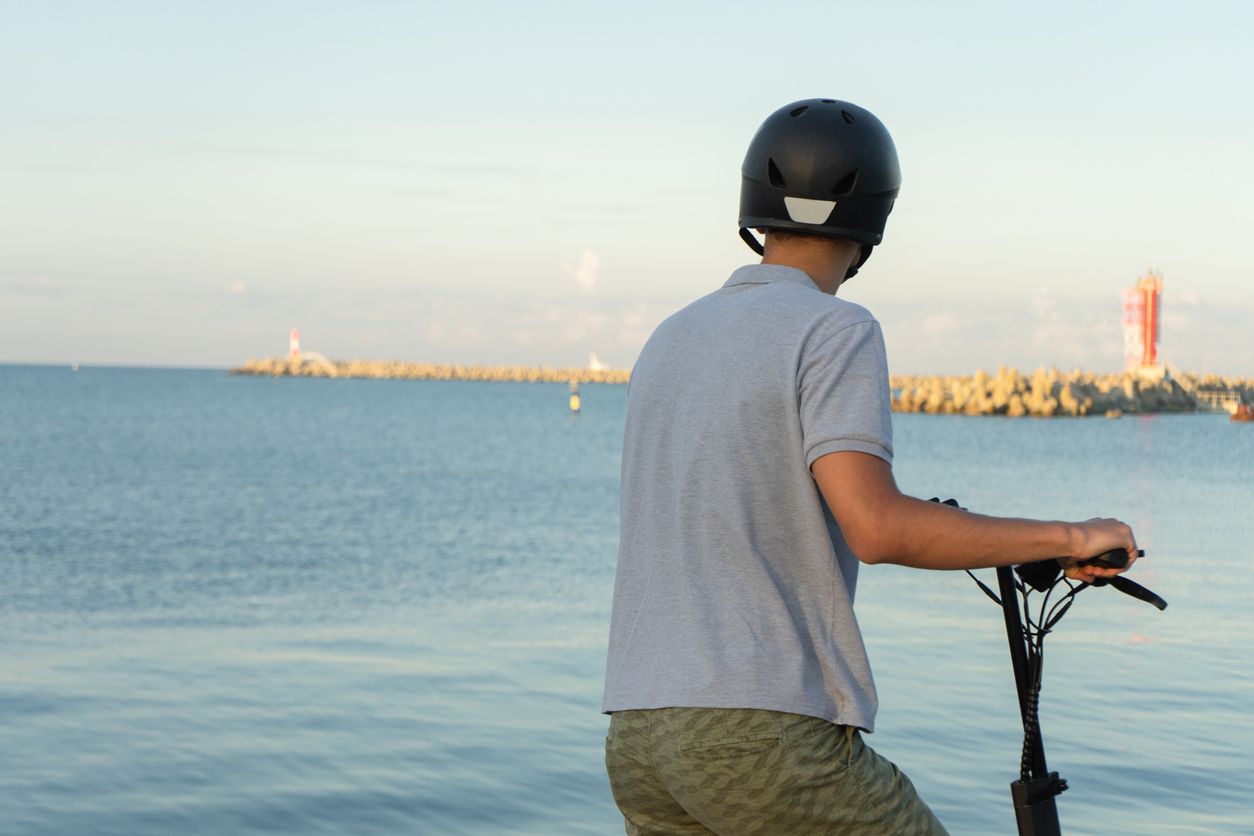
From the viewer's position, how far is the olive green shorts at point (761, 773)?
7.57 feet

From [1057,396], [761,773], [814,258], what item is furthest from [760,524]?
[1057,396]

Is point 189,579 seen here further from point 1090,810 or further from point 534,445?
point 534,445

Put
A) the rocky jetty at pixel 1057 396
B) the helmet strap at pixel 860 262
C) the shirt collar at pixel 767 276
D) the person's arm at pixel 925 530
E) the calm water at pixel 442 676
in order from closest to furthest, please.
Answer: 1. the person's arm at pixel 925 530
2. the shirt collar at pixel 767 276
3. the helmet strap at pixel 860 262
4. the calm water at pixel 442 676
5. the rocky jetty at pixel 1057 396

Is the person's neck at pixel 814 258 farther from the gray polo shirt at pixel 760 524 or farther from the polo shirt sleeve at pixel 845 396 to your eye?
the polo shirt sleeve at pixel 845 396

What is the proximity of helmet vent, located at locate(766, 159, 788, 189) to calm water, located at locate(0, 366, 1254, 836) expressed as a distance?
5.14 meters

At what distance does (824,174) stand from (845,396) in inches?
19.1

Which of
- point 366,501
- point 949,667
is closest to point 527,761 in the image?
point 949,667

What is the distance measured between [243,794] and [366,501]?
26411 millimetres

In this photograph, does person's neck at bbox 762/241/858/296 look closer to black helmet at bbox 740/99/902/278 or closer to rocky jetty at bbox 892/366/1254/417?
black helmet at bbox 740/99/902/278

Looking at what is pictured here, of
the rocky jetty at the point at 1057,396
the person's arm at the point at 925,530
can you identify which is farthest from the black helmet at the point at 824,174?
the rocky jetty at the point at 1057,396

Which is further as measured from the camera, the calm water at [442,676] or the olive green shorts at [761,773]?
the calm water at [442,676]

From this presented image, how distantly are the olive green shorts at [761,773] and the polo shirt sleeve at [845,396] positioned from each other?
0.42 metres

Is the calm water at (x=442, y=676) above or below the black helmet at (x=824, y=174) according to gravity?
below

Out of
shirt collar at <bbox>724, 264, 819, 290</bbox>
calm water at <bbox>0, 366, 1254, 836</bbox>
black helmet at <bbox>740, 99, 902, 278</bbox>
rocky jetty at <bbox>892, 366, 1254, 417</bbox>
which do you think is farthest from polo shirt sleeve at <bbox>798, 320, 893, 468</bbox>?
rocky jetty at <bbox>892, 366, 1254, 417</bbox>
